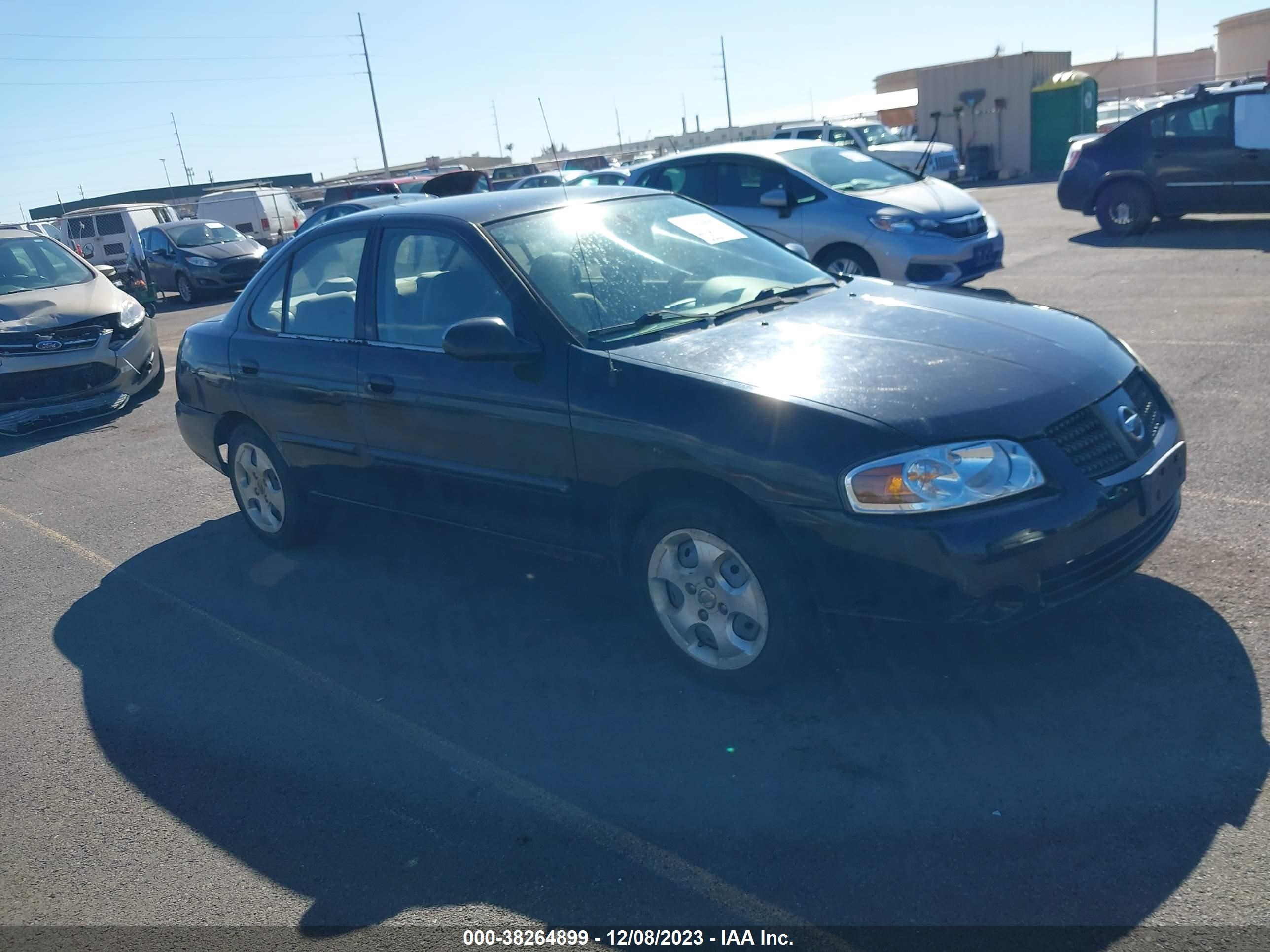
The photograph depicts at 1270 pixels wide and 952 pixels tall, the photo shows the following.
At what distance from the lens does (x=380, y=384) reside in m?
4.93

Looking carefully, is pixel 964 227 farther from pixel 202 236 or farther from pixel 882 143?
pixel 882 143

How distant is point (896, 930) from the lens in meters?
2.74

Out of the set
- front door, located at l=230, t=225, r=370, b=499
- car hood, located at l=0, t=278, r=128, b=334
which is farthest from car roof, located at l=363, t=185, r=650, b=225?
car hood, located at l=0, t=278, r=128, b=334

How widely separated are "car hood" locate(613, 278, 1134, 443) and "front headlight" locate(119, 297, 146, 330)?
811 cm

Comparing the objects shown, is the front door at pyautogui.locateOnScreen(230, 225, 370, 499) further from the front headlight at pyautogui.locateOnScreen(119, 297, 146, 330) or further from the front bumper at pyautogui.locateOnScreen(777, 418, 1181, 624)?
the front headlight at pyautogui.locateOnScreen(119, 297, 146, 330)

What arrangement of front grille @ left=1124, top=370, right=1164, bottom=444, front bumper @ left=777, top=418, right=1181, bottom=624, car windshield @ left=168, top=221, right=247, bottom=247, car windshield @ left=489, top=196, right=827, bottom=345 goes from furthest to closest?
car windshield @ left=168, top=221, right=247, bottom=247, car windshield @ left=489, top=196, right=827, bottom=345, front grille @ left=1124, top=370, right=1164, bottom=444, front bumper @ left=777, top=418, right=1181, bottom=624

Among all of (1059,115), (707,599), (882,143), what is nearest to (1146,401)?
(707,599)

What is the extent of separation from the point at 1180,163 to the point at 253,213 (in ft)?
71.3

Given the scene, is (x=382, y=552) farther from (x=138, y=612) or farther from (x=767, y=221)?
(x=767, y=221)

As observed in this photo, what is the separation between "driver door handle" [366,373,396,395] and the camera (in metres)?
4.88

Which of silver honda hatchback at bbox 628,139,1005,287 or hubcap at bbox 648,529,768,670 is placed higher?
silver honda hatchback at bbox 628,139,1005,287

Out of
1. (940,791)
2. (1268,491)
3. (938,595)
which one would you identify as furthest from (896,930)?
(1268,491)

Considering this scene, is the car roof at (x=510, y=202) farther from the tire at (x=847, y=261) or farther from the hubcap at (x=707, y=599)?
the tire at (x=847, y=261)

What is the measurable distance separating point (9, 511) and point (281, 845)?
5.34 metres
